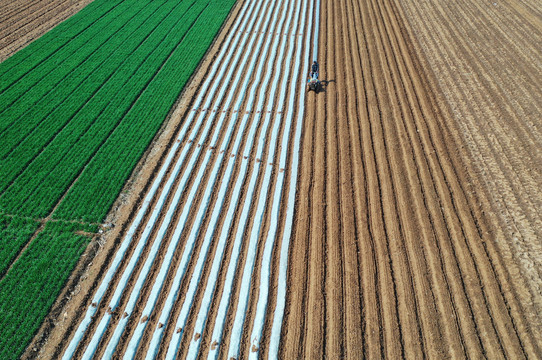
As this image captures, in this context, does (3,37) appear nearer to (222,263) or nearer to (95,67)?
(95,67)

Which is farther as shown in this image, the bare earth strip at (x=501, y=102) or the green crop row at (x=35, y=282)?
the bare earth strip at (x=501, y=102)

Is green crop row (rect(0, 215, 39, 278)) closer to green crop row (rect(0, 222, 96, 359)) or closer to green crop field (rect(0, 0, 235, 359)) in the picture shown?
green crop field (rect(0, 0, 235, 359))

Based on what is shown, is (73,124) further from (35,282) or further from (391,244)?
(391,244)

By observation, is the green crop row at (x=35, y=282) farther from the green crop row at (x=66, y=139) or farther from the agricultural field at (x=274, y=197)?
the green crop row at (x=66, y=139)

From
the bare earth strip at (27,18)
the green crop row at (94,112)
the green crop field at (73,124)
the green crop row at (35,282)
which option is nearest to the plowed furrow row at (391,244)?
the green crop row at (35,282)

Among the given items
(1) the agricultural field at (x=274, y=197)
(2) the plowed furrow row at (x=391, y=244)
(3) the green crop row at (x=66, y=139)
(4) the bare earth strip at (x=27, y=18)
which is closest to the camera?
(2) the plowed furrow row at (x=391, y=244)
